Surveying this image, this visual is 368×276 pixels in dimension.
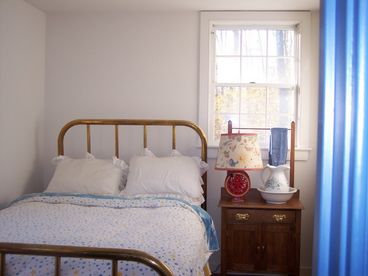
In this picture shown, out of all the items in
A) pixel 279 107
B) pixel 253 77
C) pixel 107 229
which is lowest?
pixel 107 229

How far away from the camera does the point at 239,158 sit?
280 cm

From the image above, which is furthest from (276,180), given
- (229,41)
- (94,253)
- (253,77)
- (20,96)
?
(20,96)

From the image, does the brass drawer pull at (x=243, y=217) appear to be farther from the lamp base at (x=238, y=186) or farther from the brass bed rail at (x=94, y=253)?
the brass bed rail at (x=94, y=253)

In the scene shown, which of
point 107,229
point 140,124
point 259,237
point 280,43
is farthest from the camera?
point 280,43

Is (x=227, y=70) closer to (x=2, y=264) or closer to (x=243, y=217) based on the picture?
(x=243, y=217)

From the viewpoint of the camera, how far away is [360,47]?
59.5 inches

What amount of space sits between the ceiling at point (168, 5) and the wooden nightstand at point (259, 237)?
1.56 meters

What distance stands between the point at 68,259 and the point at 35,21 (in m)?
2.43

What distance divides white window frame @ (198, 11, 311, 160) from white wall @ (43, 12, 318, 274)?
0.18 ft

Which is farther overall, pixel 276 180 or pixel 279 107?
pixel 279 107

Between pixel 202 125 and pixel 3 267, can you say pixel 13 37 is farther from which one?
pixel 3 267

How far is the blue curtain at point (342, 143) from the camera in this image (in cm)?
151

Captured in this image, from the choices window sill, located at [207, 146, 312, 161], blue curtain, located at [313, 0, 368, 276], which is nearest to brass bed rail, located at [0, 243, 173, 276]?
blue curtain, located at [313, 0, 368, 276]

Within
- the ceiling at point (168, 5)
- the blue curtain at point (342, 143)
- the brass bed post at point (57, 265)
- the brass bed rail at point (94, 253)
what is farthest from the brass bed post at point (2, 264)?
the ceiling at point (168, 5)
